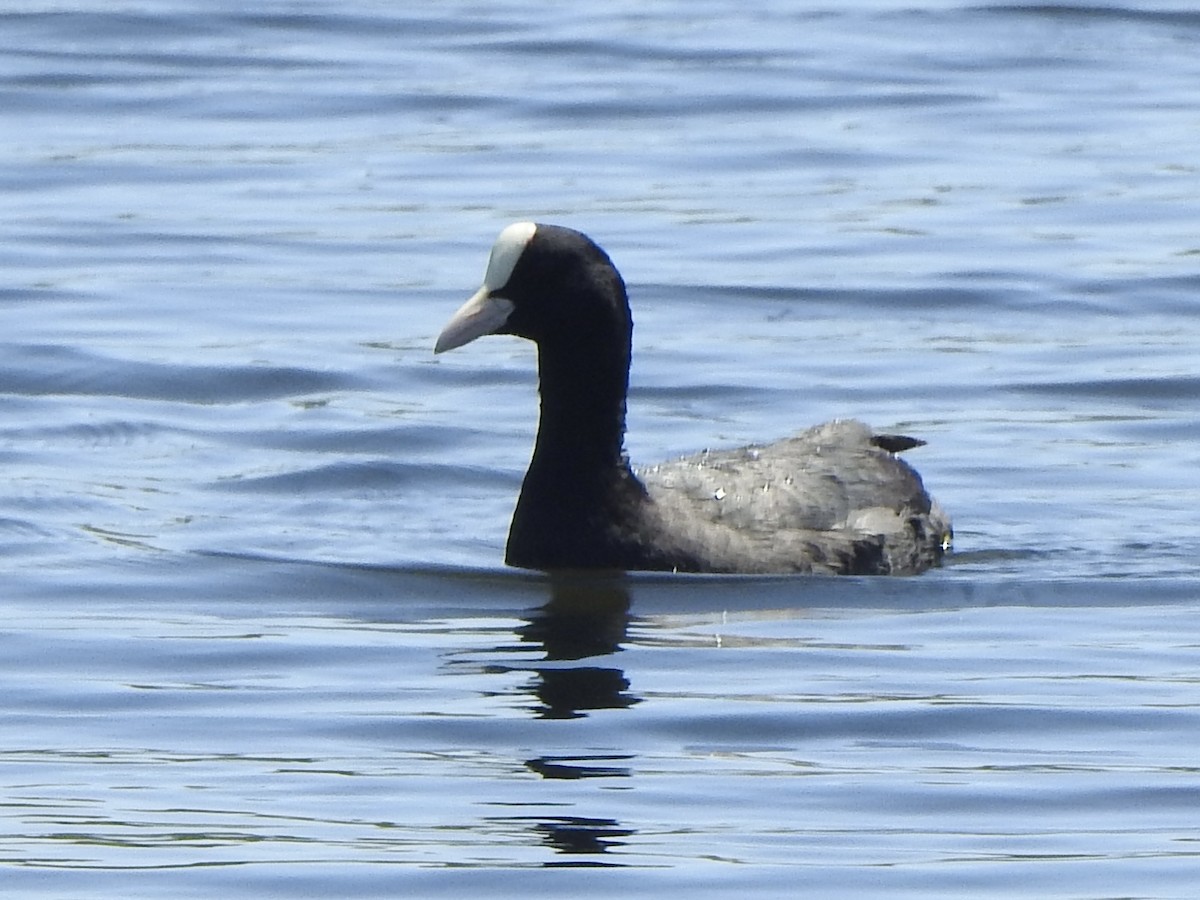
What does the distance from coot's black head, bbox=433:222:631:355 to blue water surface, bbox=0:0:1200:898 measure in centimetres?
84

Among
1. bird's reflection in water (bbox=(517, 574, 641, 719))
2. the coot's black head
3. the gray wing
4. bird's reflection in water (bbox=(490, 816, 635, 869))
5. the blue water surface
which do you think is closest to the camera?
bird's reflection in water (bbox=(490, 816, 635, 869))

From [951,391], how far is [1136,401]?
82cm

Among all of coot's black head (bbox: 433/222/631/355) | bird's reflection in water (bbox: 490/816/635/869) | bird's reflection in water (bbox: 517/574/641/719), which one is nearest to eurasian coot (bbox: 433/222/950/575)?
coot's black head (bbox: 433/222/631/355)

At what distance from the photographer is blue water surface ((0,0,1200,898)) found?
726 centimetres

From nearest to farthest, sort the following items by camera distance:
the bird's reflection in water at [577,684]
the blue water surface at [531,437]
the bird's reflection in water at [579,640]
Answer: the bird's reflection in water at [577,684] < the blue water surface at [531,437] < the bird's reflection in water at [579,640]

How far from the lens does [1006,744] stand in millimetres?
7973

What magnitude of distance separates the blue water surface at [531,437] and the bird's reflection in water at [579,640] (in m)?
0.02

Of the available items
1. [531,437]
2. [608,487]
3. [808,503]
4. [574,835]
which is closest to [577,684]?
[608,487]

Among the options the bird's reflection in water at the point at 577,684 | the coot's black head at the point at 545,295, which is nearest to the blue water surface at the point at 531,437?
the bird's reflection in water at the point at 577,684

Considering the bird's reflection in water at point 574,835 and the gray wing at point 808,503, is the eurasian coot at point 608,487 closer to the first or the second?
the gray wing at point 808,503

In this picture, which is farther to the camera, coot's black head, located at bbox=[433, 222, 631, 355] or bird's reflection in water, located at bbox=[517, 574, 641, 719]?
coot's black head, located at bbox=[433, 222, 631, 355]

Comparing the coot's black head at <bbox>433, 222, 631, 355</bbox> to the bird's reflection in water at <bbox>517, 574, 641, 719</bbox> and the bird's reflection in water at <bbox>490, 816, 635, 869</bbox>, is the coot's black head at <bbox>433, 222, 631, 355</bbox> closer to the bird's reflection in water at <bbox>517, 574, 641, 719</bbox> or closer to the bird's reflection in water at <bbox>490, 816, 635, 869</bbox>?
the bird's reflection in water at <bbox>517, 574, 641, 719</bbox>

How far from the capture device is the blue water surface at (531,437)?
23.8ft

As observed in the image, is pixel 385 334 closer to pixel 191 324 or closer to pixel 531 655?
pixel 191 324
